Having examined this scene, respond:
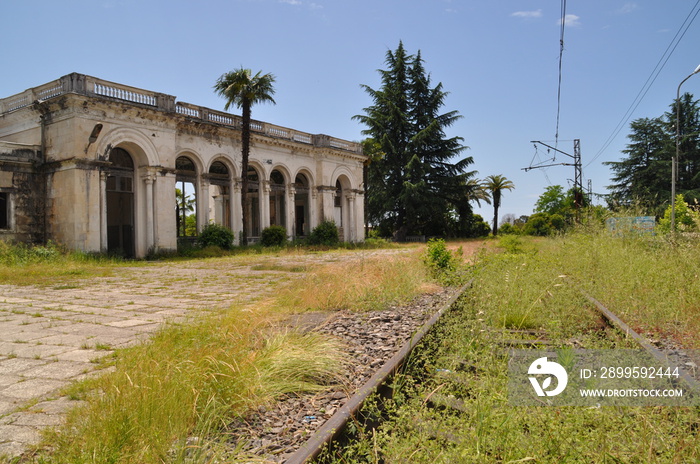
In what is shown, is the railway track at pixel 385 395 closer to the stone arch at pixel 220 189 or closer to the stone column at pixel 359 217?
the stone arch at pixel 220 189

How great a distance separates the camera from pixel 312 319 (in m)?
6.16

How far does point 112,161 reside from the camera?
2130cm

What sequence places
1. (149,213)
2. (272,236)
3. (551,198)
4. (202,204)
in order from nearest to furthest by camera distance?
(149,213) → (202,204) → (272,236) → (551,198)

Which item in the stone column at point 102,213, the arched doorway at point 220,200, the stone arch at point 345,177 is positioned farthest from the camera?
the stone arch at point 345,177

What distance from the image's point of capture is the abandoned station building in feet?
56.4

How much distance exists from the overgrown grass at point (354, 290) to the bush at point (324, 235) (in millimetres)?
17987

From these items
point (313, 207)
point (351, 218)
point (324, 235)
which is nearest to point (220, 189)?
point (313, 207)

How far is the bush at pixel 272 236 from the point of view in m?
25.0

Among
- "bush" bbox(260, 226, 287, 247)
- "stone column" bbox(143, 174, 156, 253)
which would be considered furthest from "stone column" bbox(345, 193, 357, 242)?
"stone column" bbox(143, 174, 156, 253)

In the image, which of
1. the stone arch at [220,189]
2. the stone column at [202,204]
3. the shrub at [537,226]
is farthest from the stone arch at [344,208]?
the shrub at [537,226]

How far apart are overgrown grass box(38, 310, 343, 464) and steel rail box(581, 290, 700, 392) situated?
2503 mm

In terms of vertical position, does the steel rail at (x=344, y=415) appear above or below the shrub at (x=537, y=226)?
below
